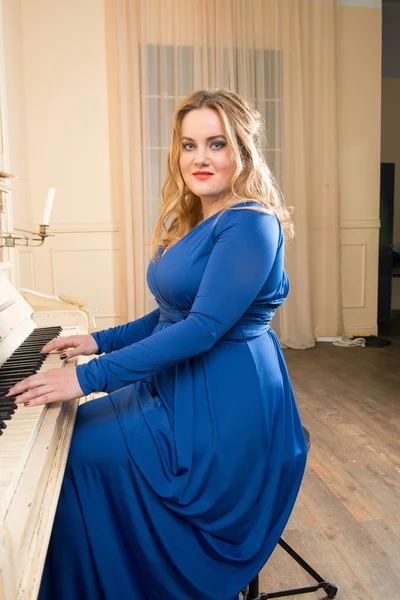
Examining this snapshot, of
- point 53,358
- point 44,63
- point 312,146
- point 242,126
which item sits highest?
point 44,63

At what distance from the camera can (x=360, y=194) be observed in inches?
216

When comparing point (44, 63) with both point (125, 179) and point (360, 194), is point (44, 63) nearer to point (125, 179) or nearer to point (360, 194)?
point (125, 179)

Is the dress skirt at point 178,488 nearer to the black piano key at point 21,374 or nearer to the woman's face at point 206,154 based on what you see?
the black piano key at point 21,374

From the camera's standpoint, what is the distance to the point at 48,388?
→ 3.49ft

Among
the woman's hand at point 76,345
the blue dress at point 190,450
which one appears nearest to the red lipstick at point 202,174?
the blue dress at point 190,450

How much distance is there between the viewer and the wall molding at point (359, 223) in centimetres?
549

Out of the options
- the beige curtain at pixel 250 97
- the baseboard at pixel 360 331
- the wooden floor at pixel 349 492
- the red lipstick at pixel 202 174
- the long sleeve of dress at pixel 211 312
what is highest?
the beige curtain at pixel 250 97

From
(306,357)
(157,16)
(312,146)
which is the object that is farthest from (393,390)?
(157,16)

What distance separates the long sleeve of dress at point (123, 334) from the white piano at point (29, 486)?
324 mm

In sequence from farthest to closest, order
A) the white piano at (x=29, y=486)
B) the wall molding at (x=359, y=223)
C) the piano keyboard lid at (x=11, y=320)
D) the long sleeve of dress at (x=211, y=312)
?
the wall molding at (x=359, y=223), the piano keyboard lid at (x=11, y=320), the long sleeve of dress at (x=211, y=312), the white piano at (x=29, y=486)

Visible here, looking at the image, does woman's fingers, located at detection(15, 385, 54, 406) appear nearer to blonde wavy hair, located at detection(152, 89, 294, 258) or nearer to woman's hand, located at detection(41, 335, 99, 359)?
woman's hand, located at detection(41, 335, 99, 359)

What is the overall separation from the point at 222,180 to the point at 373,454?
1.90 metres

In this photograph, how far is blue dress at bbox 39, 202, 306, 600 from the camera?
116 centimetres

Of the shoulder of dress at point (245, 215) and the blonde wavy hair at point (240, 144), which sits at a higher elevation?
the blonde wavy hair at point (240, 144)
